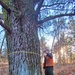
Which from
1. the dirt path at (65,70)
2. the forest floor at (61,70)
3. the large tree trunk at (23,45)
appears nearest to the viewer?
the large tree trunk at (23,45)

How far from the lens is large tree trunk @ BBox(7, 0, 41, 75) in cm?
299

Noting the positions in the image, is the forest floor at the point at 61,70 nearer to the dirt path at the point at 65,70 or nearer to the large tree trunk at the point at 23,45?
the dirt path at the point at 65,70

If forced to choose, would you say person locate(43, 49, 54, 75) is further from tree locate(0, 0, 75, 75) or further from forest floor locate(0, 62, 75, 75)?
forest floor locate(0, 62, 75, 75)

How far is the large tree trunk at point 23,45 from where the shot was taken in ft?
9.82

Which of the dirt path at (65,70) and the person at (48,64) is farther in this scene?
the dirt path at (65,70)

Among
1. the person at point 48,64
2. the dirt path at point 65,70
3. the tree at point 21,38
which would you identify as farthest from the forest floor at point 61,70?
the tree at point 21,38

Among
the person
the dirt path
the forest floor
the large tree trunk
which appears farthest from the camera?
the dirt path

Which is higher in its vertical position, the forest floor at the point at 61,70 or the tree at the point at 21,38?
the tree at the point at 21,38

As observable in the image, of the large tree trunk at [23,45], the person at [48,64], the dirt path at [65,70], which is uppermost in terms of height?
the large tree trunk at [23,45]

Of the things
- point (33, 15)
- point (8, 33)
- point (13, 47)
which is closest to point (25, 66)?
point (13, 47)

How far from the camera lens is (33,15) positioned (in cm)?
326

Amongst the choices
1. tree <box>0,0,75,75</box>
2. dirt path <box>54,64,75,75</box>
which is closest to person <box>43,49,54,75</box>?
tree <box>0,0,75,75</box>

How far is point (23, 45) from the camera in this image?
305 cm

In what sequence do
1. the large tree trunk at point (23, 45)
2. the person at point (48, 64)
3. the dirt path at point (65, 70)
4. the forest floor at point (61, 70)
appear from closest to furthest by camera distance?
1. the large tree trunk at point (23, 45)
2. the person at point (48, 64)
3. the forest floor at point (61, 70)
4. the dirt path at point (65, 70)
